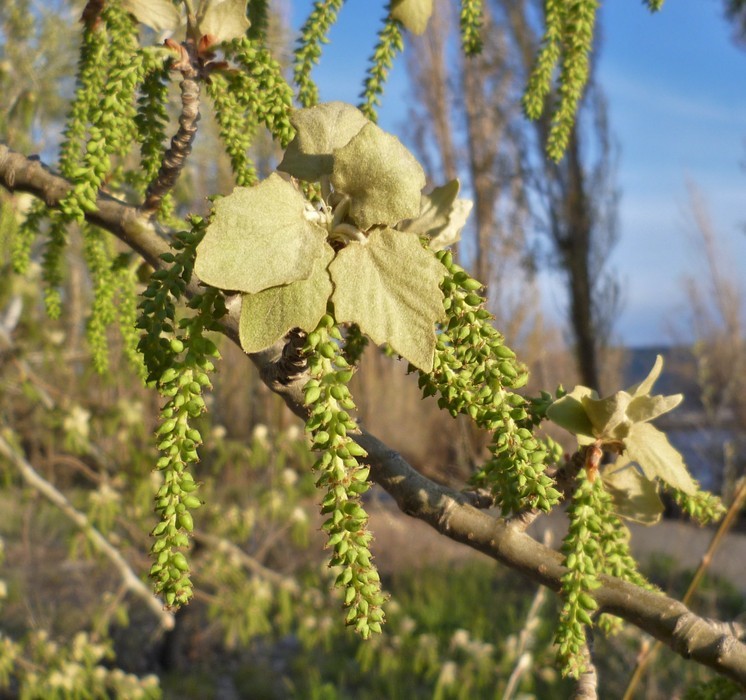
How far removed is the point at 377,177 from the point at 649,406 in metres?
0.24

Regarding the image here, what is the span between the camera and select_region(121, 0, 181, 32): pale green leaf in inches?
24.4

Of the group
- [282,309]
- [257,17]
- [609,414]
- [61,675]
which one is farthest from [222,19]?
[61,675]

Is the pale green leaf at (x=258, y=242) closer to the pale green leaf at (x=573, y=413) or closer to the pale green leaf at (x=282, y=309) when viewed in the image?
the pale green leaf at (x=282, y=309)

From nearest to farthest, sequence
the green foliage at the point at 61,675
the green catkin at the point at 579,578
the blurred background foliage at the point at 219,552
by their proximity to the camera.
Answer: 1. the green catkin at the point at 579,578
2. the green foliage at the point at 61,675
3. the blurred background foliage at the point at 219,552

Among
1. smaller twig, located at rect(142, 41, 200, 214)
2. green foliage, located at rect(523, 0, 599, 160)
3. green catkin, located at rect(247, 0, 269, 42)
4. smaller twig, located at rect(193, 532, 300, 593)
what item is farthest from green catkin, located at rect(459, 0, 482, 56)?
smaller twig, located at rect(193, 532, 300, 593)

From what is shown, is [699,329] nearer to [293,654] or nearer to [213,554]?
[293,654]

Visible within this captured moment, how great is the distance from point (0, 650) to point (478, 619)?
Answer: 245 centimetres

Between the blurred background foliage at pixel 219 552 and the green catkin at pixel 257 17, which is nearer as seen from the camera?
the green catkin at pixel 257 17

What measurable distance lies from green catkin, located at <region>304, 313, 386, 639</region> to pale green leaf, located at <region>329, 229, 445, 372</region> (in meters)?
0.02

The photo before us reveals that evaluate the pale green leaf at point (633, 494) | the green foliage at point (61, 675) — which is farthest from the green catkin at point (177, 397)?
the green foliage at point (61, 675)

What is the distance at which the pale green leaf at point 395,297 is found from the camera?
0.37 m

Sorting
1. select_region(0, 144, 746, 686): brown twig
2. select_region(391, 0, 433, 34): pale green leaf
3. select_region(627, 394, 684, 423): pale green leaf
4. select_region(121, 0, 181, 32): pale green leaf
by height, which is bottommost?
select_region(0, 144, 746, 686): brown twig

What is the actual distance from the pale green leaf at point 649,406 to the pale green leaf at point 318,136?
9.9 inches

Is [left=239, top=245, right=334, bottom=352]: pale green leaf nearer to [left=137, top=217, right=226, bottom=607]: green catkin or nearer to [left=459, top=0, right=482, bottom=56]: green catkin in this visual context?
[left=137, top=217, right=226, bottom=607]: green catkin
